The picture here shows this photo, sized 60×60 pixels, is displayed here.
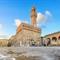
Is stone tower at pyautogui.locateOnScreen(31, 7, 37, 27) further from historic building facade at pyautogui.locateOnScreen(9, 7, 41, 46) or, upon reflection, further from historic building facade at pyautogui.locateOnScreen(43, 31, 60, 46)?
historic building facade at pyautogui.locateOnScreen(43, 31, 60, 46)

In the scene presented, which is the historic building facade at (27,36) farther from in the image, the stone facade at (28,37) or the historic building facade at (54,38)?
the historic building facade at (54,38)

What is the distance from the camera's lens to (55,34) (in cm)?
10025

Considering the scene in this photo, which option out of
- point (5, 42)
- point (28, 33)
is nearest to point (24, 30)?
point (28, 33)

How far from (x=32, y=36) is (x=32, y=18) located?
33774mm

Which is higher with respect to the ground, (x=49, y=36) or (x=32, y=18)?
(x=32, y=18)

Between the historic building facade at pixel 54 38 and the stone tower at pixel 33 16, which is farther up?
the stone tower at pixel 33 16

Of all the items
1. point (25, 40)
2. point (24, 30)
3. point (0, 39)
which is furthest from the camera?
point (0, 39)

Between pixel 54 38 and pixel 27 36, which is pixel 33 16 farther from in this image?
pixel 54 38

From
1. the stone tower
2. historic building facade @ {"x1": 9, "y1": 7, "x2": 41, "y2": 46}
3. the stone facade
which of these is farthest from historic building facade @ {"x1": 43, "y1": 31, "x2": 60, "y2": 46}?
the stone tower

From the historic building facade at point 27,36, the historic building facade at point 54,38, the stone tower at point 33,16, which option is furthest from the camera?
the stone tower at point 33,16

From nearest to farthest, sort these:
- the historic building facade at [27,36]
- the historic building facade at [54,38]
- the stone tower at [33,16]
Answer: the historic building facade at [27,36]
the historic building facade at [54,38]
the stone tower at [33,16]

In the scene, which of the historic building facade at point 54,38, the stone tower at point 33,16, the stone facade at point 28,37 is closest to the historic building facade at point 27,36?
the stone facade at point 28,37

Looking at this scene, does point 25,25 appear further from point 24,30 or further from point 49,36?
point 49,36

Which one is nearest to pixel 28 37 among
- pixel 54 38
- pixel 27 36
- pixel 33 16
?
pixel 27 36
